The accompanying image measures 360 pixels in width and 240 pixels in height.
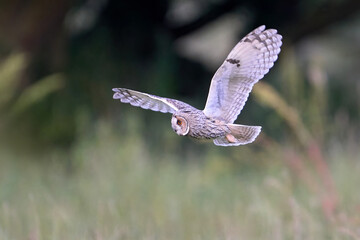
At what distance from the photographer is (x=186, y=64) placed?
376 inches

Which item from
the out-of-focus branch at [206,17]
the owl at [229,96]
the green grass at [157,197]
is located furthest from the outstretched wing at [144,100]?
the out-of-focus branch at [206,17]

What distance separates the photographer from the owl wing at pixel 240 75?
9.32 feet

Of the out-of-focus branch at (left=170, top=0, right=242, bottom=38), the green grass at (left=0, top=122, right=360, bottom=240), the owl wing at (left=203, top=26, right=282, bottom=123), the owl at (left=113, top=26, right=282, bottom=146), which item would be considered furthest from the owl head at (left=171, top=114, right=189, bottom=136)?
the out-of-focus branch at (left=170, top=0, right=242, bottom=38)

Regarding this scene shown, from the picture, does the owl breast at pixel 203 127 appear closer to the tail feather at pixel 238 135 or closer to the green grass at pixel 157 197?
the tail feather at pixel 238 135

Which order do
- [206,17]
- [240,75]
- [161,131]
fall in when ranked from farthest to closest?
1. [206,17]
2. [161,131]
3. [240,75]

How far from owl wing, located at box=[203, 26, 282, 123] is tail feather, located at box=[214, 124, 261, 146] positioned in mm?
46

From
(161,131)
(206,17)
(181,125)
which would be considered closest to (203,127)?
(181,125)

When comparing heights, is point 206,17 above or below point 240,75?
above

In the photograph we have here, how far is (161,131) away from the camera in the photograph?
8359 mm

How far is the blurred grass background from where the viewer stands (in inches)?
174

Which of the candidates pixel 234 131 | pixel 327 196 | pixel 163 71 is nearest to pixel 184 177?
pixel 327 196

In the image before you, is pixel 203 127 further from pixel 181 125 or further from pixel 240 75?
pixel 240 75

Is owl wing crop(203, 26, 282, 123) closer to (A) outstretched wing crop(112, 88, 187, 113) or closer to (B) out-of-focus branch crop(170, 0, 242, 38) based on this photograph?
(A) outstretched wing crop(112, 88, 187, 113)

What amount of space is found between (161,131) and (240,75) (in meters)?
5.52
